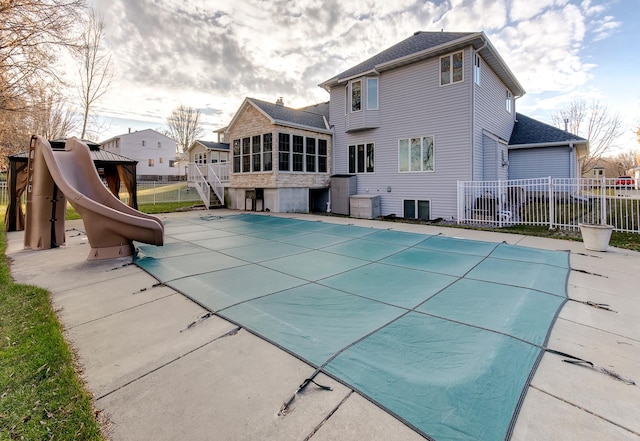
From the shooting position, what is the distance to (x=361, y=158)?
49.4ft

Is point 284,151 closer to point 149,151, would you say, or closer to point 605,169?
point 149,151

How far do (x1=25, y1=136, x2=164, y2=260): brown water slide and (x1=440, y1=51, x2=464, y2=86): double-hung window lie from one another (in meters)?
11.7

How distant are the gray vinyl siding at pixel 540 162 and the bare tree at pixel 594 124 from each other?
18.9m

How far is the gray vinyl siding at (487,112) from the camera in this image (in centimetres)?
1181

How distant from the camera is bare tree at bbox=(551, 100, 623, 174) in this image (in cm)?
2812

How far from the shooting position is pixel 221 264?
5828 millimetres

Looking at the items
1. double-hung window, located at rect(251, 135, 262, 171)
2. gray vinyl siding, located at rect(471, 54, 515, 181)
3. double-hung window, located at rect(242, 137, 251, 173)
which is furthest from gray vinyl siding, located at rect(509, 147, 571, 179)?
double-hung window, located at rect(242, 137, 251, 173)

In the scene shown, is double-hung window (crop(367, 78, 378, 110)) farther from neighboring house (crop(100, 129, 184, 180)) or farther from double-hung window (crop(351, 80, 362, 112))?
neighboring house (crop(100, 129, 184, 180))

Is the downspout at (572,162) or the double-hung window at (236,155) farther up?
the double-hung window at (236,155)

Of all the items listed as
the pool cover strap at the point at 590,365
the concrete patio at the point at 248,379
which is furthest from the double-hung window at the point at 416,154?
the pool cover strap at the point at 590,365

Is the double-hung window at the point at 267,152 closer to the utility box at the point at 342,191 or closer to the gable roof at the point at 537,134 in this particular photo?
the utility box at the point at 342,191

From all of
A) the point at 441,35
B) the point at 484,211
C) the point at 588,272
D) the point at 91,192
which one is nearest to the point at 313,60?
the point at 441,35

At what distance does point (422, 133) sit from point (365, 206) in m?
3.97

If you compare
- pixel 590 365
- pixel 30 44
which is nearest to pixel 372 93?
pixel 30 44
